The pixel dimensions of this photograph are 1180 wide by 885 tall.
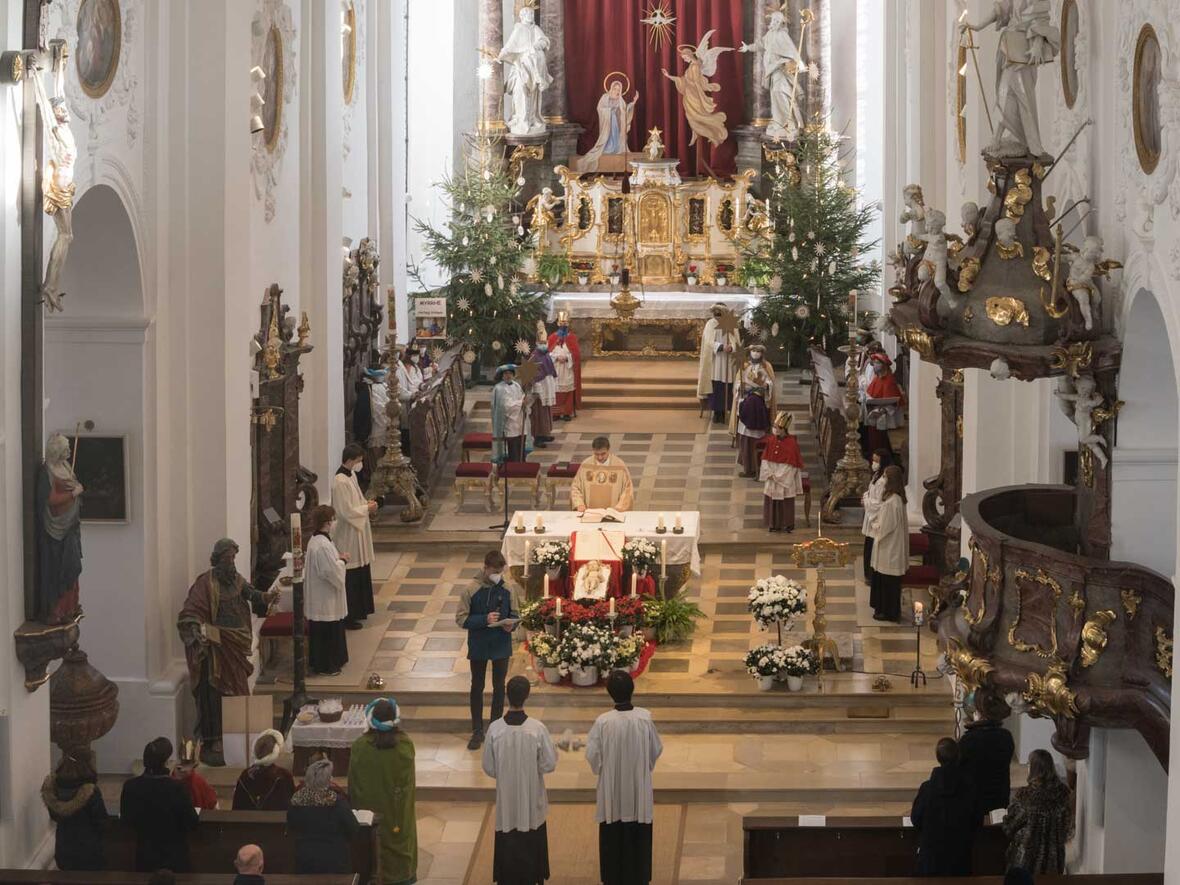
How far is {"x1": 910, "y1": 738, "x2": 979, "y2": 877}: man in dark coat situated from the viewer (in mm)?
11891

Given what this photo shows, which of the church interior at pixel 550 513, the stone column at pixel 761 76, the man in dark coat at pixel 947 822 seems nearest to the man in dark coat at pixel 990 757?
the church interior at pixel 550 513

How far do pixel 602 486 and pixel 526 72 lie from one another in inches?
589

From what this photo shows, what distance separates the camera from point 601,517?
18.1 meters

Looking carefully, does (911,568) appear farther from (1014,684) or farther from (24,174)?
(24,174)

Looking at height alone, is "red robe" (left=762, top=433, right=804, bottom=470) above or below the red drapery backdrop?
below

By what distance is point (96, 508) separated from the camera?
15.5 m

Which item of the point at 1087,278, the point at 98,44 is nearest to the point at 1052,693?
the point at 1087,278

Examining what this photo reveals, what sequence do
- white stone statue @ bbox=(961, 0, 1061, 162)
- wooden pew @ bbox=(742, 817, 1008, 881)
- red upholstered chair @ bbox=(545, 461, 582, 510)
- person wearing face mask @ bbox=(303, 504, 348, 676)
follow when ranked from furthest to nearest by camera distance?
red upholstered chair @ bbox=(545, 461, 582, 510), person wearing face mask @ bbox=(303, 504, 348, 676), wooden pew @ bbox=(742, 817, 1008, 881), white stone statue @ bbox=(961, 0, 1061, 162)

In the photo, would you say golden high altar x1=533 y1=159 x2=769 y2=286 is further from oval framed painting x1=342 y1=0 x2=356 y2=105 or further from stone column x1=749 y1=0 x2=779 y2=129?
oval framed painting x1=342 y1=0 x2=356 y2=105

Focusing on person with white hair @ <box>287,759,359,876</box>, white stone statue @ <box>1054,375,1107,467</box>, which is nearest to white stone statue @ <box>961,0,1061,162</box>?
white stone statue @ <box>1054,375,1107,467</box>

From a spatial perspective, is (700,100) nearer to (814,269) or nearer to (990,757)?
(814,269)

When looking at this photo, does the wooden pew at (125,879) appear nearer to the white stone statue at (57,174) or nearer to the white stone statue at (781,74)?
the white stone statue at (57,174)

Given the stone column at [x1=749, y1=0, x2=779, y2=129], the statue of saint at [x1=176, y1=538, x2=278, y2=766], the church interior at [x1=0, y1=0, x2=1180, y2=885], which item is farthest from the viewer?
the stone column at [x1=749, y1=0, x2=779, y2=129]

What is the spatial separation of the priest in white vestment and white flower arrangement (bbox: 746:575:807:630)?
27.0 feet
